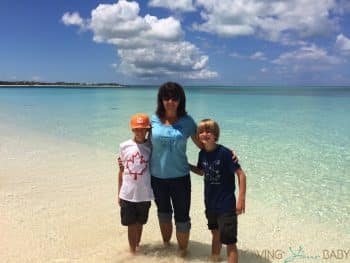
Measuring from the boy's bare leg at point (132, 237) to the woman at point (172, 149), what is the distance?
40 cm

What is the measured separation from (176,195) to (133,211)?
1.54ft

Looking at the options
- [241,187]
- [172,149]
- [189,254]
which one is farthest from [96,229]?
[241,187]

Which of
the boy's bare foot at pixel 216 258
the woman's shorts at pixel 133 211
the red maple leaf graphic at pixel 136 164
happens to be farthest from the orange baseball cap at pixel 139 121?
the boy's bare foot at pixel 216 258

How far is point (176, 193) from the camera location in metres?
3.71

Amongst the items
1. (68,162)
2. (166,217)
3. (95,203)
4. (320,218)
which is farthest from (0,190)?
(320,218)

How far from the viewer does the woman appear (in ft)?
11.7

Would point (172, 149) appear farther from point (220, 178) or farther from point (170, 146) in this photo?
point (220, 178)

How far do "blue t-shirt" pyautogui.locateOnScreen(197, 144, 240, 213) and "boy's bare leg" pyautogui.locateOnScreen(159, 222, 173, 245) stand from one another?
681mm

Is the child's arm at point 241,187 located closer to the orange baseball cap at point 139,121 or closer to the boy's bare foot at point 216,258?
the boy's bare foot at point 216,258

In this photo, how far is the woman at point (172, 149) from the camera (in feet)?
11.7

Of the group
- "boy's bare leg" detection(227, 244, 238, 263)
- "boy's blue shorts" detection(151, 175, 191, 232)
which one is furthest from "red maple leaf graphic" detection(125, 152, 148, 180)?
"boy's bare leg" detection(227, 244, 238, 263)

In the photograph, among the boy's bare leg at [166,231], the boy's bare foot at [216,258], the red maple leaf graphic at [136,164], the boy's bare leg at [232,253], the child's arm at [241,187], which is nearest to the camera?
the child's arm at [241,187]

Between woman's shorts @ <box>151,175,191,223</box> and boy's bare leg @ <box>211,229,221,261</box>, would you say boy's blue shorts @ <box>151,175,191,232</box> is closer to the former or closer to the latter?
woman's shorts @ <box>151,175,191,223</box>

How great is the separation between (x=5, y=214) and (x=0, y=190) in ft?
3.93
